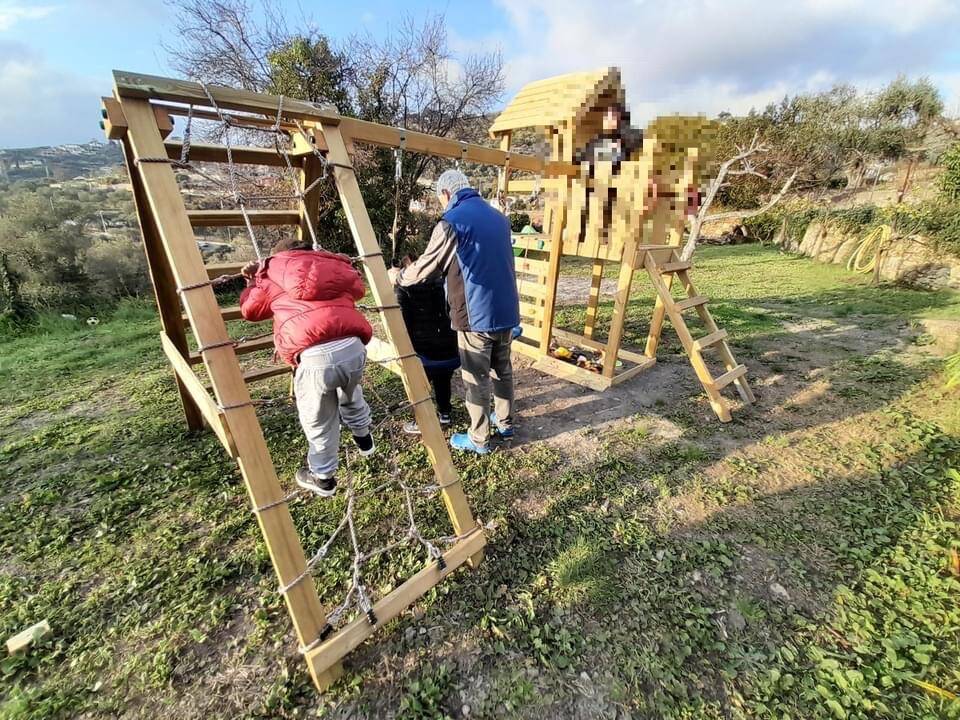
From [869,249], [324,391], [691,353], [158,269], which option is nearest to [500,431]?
[324,391]

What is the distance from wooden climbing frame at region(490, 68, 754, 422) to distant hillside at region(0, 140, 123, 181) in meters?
9.16

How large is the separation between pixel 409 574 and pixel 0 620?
2.08m

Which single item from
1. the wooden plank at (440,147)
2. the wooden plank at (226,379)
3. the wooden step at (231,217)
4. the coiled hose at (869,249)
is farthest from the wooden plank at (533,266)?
the coiled hose at (869,249)

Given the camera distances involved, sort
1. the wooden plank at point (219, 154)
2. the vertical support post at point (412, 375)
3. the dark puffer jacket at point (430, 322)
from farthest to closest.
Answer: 1. the dark puffer jacket at point (430, 322)
2. the wooden plank at point (219, 154)
3. the vertical support post at point (412, 375)

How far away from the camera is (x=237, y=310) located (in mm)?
3320

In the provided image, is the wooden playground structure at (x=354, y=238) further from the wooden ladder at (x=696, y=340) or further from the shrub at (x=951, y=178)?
the shrub at (x=951, y=178)

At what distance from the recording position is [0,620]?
2.25m

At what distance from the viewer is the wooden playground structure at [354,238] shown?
6.39 ft

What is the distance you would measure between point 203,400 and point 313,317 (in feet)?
2.61

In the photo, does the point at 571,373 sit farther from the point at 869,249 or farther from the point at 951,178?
the point at 951,178

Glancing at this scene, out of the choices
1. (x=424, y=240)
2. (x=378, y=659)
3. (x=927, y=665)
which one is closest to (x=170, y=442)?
(x=378, y=659)

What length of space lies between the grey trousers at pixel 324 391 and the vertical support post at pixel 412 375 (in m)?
0.23

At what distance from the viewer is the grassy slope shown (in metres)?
1.94

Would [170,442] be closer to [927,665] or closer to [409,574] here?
[409,574]
